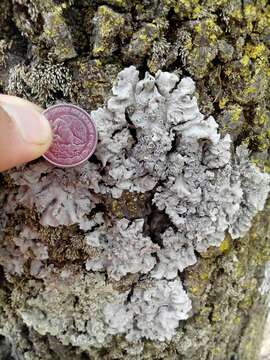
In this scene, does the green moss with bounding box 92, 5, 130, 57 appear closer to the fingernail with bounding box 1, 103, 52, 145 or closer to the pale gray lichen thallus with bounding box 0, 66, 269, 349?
the pale gray lichen thallus with bounding box 0, 66, 269, 349

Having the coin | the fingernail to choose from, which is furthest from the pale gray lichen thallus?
the fingernail

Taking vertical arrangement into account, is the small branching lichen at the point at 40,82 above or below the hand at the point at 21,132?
above

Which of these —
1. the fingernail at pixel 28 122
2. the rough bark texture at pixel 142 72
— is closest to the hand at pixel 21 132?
the fingernail at pixel 28 122

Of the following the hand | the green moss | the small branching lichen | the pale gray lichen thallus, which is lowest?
the pale gray lichen thallus

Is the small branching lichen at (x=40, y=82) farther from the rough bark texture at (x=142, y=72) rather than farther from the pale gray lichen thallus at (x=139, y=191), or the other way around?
the pale gray lichen thallus at (x=139, y=191)

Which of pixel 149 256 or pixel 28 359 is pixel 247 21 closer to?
pixel 149 256

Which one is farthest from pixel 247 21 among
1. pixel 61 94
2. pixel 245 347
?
pixel 245 347

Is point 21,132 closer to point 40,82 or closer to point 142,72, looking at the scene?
point 40,82
